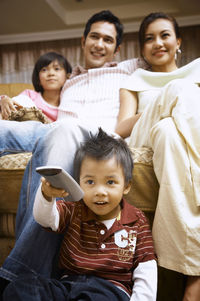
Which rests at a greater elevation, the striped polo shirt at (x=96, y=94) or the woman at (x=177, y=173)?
the striped polo shirt at (x=96, y=94)

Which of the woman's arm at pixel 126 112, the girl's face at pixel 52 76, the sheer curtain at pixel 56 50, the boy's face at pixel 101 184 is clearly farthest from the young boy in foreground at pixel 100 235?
the sheer curtain at pixel 56 50

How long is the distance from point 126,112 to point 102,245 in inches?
31.6

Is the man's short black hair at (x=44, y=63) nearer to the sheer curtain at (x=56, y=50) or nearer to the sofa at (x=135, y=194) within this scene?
the sofa at (x=135, y=194)

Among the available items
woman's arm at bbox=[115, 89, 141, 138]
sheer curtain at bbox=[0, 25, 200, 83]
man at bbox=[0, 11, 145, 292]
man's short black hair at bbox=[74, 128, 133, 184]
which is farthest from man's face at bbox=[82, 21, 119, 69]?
sheer curtain at bbox=[0, 25, 200, 83]

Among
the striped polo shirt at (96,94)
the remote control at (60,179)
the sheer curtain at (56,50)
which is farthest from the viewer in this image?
the sheer curtain at (56,50)

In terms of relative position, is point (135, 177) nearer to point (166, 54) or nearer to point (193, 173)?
point (193, 173)

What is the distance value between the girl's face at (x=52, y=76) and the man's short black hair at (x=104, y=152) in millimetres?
1090

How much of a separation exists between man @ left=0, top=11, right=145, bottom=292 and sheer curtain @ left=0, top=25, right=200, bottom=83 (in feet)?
8.84

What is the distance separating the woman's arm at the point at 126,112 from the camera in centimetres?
129

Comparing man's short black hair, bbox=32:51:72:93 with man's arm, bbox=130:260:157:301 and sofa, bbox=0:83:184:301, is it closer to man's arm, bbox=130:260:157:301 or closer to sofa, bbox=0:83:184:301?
sofa, bbox=0:83:184:301

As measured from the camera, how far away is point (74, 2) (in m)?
4.07

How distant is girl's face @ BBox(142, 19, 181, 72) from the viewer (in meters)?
1.57

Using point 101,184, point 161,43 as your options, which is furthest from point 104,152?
point 161,43

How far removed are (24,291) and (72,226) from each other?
188 millimetres
